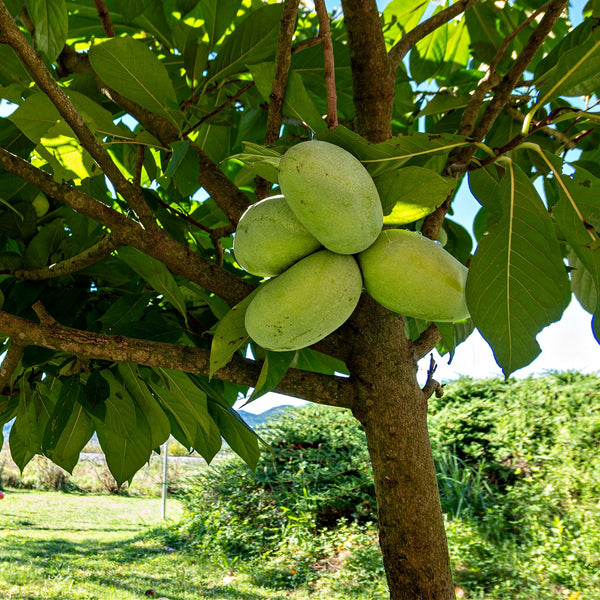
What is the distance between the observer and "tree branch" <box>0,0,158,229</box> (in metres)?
0.81

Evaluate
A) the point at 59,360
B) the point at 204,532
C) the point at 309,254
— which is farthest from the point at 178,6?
the point at 204,532

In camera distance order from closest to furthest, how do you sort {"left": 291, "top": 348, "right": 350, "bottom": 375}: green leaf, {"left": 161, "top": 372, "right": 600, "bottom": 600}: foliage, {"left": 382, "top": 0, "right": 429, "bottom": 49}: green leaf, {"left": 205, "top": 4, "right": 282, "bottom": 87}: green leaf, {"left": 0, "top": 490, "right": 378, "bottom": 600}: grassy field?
{"left": 205, "top": 4, "right": 282, "bottom": 87}: green leaf → {"left": 291, "top": 348, "right": 350, "bottom": 375}: green leaf → {"left": 382, "top": 0, "right": 429, "bottom": 49}: green leaf → {"left": 161, "top": 372, "right": 600, "bottom": 600}: foliage → {"left": 0, "top": 490, "right": 378, "bottom": 600}: grassy field

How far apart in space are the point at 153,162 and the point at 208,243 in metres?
0.36

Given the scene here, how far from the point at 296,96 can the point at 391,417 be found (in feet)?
1.81

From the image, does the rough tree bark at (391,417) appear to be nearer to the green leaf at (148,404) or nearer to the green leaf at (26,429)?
the green leaf at (148,404)

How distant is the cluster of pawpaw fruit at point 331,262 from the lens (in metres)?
0.67

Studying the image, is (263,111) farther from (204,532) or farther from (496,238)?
(204,532)

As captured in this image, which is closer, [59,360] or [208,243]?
[59,360]

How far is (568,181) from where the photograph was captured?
857mm

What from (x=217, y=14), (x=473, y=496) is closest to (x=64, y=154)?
(x=217, y=14)

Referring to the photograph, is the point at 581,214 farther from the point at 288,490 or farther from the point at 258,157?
the point at 288,490

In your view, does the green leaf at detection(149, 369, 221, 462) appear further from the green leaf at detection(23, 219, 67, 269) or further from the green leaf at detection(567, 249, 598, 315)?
the green leaf at detection(567, 249, 598, 315)

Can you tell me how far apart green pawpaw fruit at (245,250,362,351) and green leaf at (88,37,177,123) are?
54 centimetres

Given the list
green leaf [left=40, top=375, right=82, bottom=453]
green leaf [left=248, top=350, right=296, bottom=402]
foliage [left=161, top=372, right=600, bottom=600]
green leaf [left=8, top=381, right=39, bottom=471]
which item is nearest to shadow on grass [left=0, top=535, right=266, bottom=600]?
foliage [left=161, top=372, right=600, bottom=600]
